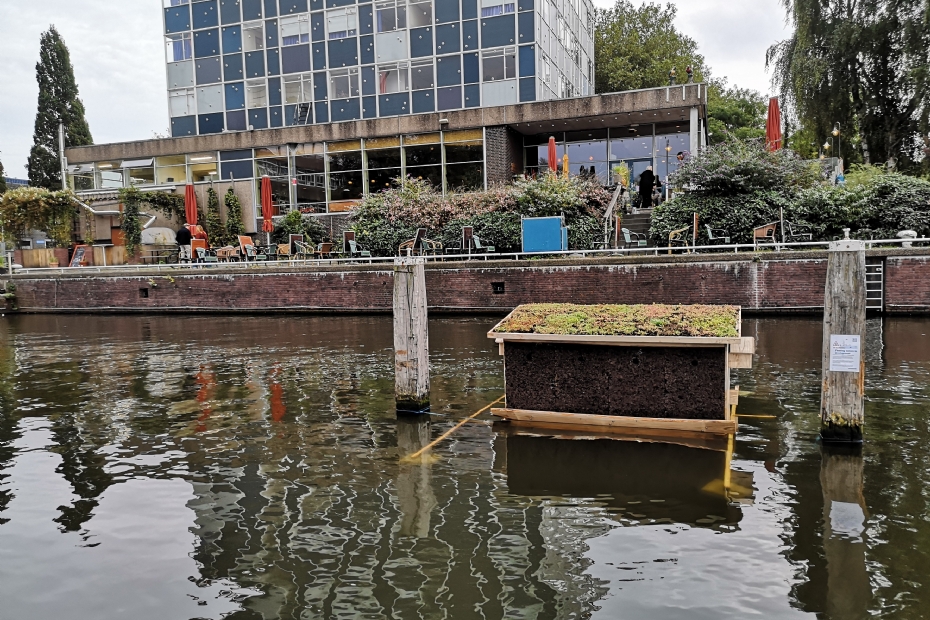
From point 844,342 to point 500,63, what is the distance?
3042 cm

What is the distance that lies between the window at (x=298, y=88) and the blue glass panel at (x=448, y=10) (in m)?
7.50

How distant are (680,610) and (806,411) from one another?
558cm

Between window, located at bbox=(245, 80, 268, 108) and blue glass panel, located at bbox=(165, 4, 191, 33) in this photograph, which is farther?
blue glass panel, located at bbox=(165, 4, 191, 33)

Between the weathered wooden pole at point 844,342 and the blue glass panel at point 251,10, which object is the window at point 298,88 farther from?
the weathered wooden pole at point 844,342

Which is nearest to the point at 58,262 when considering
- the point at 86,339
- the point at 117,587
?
the point at 86,339

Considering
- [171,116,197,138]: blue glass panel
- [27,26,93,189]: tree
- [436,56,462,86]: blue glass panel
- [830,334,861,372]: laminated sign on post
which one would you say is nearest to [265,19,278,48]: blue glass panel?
[171,116,197,138]: blue glass panel

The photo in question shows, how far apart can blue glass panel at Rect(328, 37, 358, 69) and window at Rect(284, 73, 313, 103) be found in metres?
1.50

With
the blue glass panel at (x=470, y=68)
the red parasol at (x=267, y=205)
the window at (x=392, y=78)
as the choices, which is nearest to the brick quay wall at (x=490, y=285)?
the red parasol at (x=267, y=205)

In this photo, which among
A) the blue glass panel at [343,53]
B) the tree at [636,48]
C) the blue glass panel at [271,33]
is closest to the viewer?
the blue glass panel at [343,53]

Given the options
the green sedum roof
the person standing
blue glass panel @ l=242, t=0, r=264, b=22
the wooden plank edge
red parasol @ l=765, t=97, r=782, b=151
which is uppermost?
blue glass panel @ l=242, t=0, r=264, b=22

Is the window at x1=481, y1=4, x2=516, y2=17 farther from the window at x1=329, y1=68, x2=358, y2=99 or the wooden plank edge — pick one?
the wooden plank edge

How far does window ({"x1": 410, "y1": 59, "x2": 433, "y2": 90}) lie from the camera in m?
36.2

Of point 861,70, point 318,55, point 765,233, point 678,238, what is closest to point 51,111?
point 318,55

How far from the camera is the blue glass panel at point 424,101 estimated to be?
3616 centimetres
